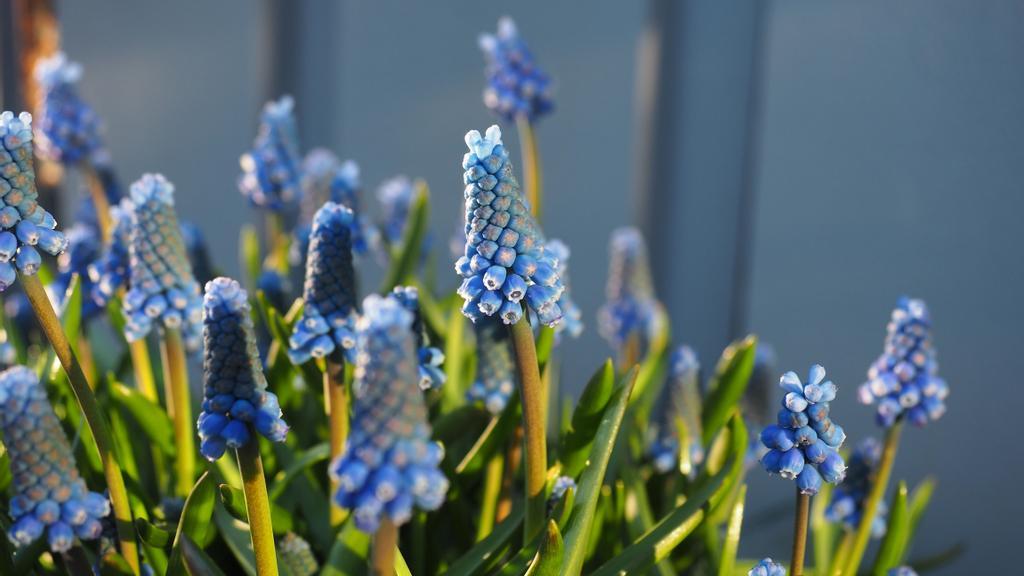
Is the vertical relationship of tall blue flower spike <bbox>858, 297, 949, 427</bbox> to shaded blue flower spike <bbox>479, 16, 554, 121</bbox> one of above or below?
below

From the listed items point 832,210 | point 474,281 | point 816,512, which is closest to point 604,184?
point 832,210

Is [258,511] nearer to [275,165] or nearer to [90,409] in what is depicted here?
[90,409]

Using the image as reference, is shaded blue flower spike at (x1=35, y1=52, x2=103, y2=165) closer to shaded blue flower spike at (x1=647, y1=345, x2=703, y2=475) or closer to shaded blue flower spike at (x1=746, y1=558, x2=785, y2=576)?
shaded blue flower spike at (x1=647, y1=345, x2=703, y2=475)

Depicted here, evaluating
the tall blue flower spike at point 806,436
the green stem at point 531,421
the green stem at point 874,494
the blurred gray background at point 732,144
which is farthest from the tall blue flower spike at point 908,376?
the blurred gray background at point 732,144

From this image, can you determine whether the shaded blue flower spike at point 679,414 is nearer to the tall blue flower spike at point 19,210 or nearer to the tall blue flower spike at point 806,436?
the tall blue flower spike at point 806,436

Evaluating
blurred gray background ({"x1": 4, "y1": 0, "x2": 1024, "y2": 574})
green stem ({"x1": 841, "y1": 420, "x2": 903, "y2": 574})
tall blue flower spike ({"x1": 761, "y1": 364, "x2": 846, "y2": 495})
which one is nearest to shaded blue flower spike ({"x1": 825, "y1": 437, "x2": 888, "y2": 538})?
green stem ({"x1": 841, "y1": 420, "x2": 903, "y2": 574})

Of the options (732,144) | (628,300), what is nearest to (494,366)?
(628,300)
